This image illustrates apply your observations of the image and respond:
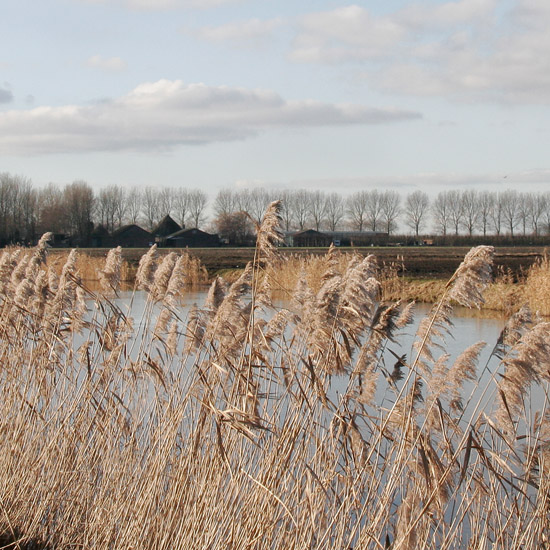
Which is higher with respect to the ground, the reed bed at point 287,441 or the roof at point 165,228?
the reed bed at point 287,441

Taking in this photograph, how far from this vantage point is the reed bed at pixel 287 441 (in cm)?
368

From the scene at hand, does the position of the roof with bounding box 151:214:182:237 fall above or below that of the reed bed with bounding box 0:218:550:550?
below

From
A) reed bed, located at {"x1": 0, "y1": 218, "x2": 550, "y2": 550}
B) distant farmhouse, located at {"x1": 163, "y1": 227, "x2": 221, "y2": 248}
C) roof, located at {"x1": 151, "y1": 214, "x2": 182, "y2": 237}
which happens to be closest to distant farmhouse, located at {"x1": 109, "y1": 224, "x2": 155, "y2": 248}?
distant farmhouse, located at {"x1": 163, "y1": 227, "x2": 221, "y2": 248}

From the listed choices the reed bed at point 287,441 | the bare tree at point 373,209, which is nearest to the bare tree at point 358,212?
the bare tree at point 373,209

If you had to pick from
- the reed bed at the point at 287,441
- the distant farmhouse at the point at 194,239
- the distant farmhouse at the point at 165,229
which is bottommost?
the distant farmhouse at the point at 194,239

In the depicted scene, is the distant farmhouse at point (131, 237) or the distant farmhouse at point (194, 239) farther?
the distant farmhouse at point (194, 239)

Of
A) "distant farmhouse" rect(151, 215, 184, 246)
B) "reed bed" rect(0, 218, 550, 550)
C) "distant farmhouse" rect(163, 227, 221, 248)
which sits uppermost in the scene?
"reed bed" rect(0, 218, 550, 550)

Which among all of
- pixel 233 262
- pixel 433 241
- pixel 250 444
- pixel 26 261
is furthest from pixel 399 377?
pixel 433 241

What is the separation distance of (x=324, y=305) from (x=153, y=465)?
50.7 inches

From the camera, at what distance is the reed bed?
368 centimetres

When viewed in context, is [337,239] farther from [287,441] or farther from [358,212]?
[287,441]

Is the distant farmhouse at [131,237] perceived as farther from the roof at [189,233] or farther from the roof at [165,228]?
the roof at [165,228]

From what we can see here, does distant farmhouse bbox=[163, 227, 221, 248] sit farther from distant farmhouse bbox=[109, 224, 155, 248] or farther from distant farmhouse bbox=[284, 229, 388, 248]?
distant farmhouse bbox=[284, 229, 388, 248]

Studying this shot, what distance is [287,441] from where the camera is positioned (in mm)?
3703
